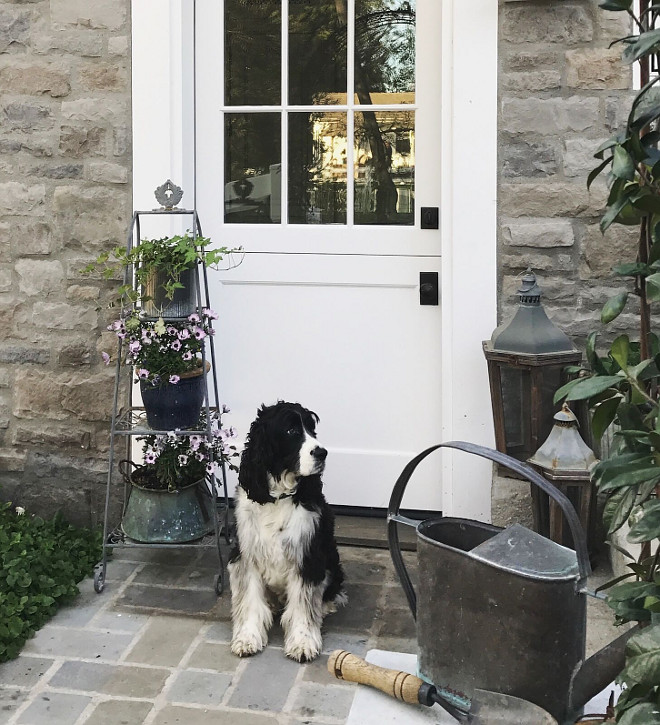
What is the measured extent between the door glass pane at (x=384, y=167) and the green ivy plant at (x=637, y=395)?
2.02 m

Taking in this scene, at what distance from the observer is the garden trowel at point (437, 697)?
1977 mm

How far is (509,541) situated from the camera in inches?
86.2

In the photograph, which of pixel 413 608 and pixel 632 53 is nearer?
pixel 632 53

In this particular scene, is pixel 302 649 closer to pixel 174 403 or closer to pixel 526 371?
pixel 174 403

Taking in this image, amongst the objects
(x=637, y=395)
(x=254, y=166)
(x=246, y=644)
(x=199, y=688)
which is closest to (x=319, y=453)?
(x=246, y=644)

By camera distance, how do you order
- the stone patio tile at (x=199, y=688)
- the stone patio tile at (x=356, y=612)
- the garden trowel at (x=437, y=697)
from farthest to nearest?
the stone patio tile at (x=356, y=612), the stone patio tile at (x=199, y=688), the garden trowel at (x=437, y=697)

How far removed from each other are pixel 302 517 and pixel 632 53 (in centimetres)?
186

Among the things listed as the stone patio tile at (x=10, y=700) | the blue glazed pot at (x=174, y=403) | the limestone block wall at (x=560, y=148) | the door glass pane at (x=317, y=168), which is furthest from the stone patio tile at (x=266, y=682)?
the door glass pane at (x=317, y=168)

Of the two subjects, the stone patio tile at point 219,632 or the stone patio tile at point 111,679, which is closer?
the stone patio tile at point 111,679

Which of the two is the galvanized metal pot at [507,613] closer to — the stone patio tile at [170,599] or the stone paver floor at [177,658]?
the stone paver floor at [177,658]

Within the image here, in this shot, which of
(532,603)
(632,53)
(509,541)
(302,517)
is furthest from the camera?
(302,517)

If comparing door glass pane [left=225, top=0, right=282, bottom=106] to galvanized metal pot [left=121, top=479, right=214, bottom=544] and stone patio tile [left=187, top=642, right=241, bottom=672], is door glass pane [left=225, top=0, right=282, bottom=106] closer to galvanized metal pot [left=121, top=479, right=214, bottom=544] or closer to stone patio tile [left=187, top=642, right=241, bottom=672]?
galvanized metal pot [left=121, top=479, right=214, bottom=544]

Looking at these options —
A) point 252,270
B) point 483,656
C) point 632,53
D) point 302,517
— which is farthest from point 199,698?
point 632,53

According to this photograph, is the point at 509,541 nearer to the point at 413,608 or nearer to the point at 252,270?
the point at 413,608
